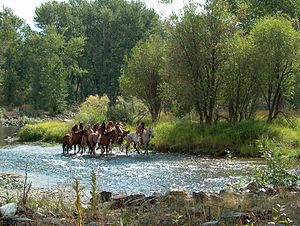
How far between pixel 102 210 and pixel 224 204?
86.1 inches

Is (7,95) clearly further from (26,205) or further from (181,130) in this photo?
(26,205)

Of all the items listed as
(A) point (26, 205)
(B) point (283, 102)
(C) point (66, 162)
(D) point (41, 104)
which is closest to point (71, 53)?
(D) point (41, 104)

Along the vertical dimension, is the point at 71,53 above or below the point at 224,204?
above

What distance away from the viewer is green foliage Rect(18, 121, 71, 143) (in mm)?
36094

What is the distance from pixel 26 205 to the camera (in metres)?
8.87

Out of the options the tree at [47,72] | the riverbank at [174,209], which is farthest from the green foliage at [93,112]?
the tree at [47,72]

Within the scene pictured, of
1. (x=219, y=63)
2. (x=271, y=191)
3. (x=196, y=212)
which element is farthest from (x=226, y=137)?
(x=196, y=212)

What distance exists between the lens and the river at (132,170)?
15.5m

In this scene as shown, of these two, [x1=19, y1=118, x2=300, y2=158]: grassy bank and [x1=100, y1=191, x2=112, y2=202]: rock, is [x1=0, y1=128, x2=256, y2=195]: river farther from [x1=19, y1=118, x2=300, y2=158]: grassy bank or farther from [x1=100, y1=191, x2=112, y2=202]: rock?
[x1=100, y1=191, x2=112, y2=202]: rock

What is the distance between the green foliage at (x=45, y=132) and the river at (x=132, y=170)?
899 centimetres

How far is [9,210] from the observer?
27.3 ft

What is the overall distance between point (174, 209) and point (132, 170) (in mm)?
10874

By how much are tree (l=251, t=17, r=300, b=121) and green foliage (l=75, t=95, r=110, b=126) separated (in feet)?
47.3

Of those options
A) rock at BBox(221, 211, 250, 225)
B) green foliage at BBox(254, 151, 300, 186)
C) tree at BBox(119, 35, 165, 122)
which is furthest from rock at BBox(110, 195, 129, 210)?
tree at BBox(119, 35, 165, 122)
